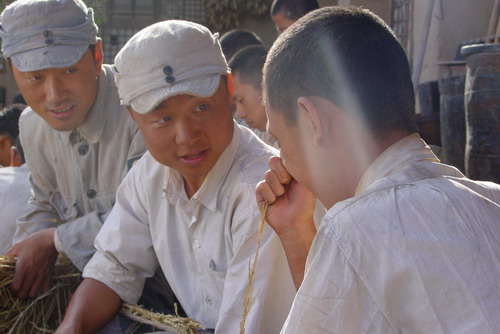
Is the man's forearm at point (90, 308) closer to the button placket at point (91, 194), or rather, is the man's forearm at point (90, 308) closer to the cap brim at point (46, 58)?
the button placket at point (91, 194)

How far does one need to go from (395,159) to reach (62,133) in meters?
2.27

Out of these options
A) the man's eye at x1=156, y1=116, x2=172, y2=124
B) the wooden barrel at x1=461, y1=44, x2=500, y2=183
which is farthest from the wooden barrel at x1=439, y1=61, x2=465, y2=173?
the man's eye at x1=156, y1=116, x2=172, y2=124

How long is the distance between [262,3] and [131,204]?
1016cm

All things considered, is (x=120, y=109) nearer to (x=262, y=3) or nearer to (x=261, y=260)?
(x=261, y=260)

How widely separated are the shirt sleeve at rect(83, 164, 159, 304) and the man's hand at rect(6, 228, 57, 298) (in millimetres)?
323

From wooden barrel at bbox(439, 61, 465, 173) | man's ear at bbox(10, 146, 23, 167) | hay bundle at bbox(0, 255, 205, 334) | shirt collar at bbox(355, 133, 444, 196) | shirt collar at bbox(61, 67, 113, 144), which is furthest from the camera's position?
wooden barrel at bbox(439, 61, 465, 173)

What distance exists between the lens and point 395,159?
1552 millimetres

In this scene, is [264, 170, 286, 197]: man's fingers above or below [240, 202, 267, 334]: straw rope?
above

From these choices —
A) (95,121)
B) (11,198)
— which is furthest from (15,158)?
(95,121)

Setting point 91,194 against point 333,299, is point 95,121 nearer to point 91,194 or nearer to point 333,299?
point 91,194

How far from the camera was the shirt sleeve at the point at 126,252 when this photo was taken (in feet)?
8.89

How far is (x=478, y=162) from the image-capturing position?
421 cm

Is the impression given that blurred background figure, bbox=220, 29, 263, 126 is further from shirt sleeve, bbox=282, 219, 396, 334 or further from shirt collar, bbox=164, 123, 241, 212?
shirt sleeve, bbox=282, 219, 396, 334

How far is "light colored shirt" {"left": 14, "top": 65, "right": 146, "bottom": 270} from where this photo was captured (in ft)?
11.2
